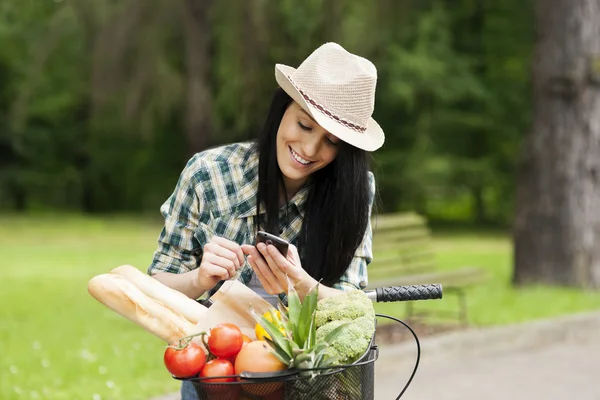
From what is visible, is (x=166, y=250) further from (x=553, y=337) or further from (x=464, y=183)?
(x=464, y=183)

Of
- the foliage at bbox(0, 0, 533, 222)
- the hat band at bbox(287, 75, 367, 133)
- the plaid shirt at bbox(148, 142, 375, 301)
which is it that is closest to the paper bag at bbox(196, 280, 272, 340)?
the plaid shirt at bbox(148, 142, 375, 301)

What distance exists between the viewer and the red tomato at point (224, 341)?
8.39 ft

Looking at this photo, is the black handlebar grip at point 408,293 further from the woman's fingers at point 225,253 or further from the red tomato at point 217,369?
the red tomato at point 217,369

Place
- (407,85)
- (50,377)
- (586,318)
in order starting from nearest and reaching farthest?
(50,377), (586,318), (407,85)

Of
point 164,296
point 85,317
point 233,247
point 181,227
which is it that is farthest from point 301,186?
point 85,317

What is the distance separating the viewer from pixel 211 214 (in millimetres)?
3443

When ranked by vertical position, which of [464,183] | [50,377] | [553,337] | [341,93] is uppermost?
[341,93]

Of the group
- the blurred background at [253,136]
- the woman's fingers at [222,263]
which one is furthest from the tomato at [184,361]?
the blurred background at [253,136]

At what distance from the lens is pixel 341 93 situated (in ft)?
10.9

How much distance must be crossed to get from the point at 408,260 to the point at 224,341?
7808 millimetres

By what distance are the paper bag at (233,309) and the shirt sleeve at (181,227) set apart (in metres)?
0.66

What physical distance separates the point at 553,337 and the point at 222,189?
6.41 meters

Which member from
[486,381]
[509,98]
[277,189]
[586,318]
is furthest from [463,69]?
[277,189]

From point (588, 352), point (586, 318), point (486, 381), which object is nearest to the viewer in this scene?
point (486, 381)
